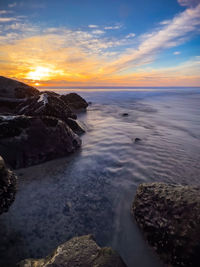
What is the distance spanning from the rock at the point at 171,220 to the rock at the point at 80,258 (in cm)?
57

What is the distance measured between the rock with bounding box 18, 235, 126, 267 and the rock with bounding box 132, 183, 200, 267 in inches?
22.6

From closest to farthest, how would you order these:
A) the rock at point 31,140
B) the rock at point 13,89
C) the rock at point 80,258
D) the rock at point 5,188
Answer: the rock at point 80,258, the rock at point 5,188, the rock at point 31,140, the rock at point 13,89

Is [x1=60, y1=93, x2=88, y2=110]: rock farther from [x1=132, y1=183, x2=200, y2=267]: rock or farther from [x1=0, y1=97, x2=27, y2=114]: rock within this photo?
[x1=132, y1=183, x2=200, y2=267]: rock

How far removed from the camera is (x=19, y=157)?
11.5 ft

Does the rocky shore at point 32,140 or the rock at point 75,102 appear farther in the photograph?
the rock at point 75,102

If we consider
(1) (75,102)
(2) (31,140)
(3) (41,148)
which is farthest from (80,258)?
(1) (75,102)

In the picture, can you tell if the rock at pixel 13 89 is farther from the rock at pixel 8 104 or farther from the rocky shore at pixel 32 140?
the rocky shore at pixel 32 140

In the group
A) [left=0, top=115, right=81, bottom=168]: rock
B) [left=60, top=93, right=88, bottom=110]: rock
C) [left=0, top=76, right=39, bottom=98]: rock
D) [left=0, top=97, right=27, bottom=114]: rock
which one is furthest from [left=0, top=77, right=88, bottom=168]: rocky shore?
[left=60, top=93, right=88, bottom=110]: rock

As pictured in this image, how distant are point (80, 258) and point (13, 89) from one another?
1031 cm

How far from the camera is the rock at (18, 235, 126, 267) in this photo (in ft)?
4.99

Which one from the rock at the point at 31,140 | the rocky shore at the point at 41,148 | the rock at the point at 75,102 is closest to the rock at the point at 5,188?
the rocky shore at the point at 41,148

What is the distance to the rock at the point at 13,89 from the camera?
9.13 metres

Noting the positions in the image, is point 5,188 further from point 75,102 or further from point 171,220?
point 75,102

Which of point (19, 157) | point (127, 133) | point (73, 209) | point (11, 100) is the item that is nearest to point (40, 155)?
point (19, 157)
